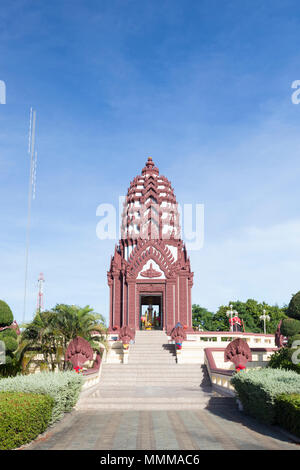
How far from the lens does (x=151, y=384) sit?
2114 cm

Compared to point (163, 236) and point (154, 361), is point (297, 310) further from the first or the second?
point (163, 236)

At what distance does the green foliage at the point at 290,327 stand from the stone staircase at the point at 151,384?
443 cm

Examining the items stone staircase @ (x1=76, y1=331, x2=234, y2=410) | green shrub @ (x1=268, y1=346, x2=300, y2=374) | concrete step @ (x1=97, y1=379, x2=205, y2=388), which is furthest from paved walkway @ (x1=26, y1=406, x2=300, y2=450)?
concrete step @ (x1=97, y1=379, x2=205, y2=388)

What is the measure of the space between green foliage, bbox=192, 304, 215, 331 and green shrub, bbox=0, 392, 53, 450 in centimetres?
5076

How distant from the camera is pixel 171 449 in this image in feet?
30.2

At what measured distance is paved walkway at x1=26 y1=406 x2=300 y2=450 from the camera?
31.8 feet

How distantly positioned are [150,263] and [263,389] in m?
24.1

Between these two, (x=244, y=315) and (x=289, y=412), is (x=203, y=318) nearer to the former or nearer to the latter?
(x=244, y=315)

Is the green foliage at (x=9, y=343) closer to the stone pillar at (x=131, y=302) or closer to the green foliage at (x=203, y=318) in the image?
the stone pillar at (x=131, y=302)

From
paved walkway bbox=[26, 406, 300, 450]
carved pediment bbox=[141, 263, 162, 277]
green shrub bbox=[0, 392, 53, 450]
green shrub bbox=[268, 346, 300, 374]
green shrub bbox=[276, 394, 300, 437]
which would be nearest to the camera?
green shrub bbox=[0, 392, 53, 450]

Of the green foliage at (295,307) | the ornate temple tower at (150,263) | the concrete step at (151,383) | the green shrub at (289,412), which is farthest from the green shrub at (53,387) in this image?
the ornate temple tower at (150,263)

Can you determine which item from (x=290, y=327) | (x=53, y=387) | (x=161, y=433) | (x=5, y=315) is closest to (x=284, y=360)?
(x=290, y=327)

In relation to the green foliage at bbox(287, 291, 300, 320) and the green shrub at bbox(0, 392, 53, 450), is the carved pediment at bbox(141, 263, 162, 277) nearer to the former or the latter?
the green foliage at bbox(287, 291, 300, 320)
